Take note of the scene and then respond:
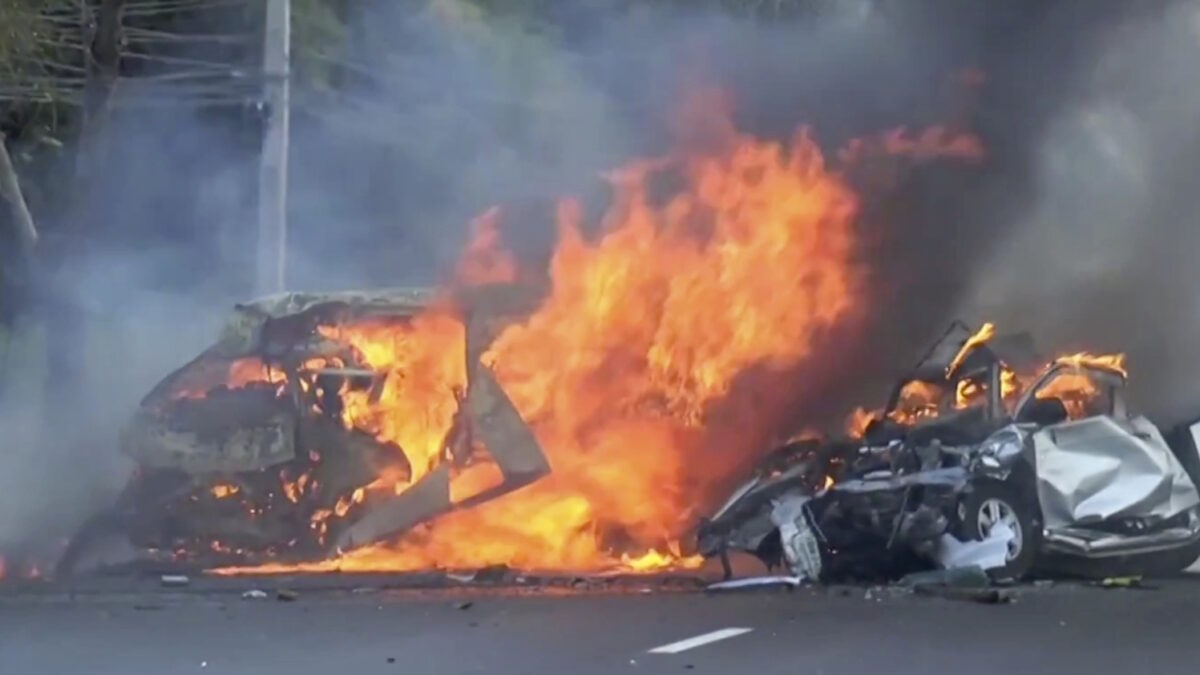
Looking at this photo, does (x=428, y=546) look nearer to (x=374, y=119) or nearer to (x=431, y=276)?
(x=431, y=276)

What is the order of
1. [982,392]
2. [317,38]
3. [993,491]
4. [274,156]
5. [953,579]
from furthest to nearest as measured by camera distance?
[317,38] → [274,156] → [982,392] → [993,491] → [953,579]

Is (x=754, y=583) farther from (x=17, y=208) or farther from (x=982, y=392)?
(x=17, y=208)

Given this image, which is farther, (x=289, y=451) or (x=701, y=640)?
(x=289, y=451)

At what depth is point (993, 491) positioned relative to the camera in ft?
36.6

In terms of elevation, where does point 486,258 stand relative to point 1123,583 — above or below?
above

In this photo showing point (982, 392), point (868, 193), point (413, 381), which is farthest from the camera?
point (868, 193)

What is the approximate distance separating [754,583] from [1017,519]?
168 cm

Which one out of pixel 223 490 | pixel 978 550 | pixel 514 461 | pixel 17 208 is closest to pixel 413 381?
pixel 514 461

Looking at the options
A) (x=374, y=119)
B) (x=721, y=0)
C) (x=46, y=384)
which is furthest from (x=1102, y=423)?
(x=46, y=384)

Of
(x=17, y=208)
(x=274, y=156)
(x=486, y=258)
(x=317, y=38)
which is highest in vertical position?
(x=317, y=38)

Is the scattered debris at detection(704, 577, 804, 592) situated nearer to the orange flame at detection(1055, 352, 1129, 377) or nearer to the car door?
the car door

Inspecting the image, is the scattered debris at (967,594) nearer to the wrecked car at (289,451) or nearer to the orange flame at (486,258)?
the wrecked car at (289,451)

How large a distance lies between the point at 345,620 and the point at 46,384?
461cm

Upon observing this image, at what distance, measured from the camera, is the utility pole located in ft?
46.9
